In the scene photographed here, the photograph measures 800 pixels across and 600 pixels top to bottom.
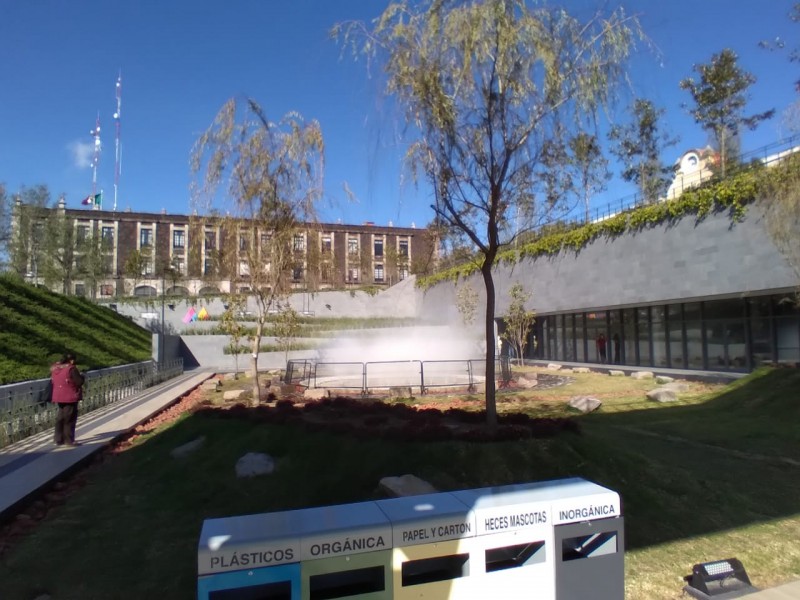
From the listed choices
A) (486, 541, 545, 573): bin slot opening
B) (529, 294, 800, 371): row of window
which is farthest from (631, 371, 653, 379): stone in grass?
(486, 541, 545, 573): bin slot opening

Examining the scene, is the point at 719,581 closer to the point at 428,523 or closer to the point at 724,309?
the point at 428,523

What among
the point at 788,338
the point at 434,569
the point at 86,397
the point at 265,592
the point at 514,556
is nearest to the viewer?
the point at 265,592

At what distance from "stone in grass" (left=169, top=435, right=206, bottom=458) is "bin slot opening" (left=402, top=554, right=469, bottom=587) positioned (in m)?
6.57

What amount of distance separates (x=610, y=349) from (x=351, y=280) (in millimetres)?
56968

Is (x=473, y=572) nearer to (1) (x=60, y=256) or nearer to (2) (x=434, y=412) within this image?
(2) (x=434, y=412)

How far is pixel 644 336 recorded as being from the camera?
26.3 metres

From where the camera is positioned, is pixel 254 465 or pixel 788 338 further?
pixel 788 338

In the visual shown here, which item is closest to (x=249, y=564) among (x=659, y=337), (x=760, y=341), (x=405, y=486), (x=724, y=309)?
(x=405, y=486)

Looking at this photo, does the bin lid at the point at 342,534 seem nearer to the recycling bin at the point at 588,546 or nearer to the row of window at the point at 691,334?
the recycling bin at the point at 588,546

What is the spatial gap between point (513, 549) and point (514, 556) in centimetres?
4

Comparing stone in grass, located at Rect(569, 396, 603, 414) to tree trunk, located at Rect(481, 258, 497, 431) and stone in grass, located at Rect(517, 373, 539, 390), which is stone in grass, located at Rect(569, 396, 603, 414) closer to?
stone in grass, located at Rect(517, 373, 539, 390)

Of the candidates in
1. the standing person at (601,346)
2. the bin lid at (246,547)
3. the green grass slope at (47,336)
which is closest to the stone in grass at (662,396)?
the standing person at (601,346)

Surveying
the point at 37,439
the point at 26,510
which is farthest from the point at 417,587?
the point at 37,439

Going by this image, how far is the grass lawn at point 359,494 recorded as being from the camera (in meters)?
4.78
